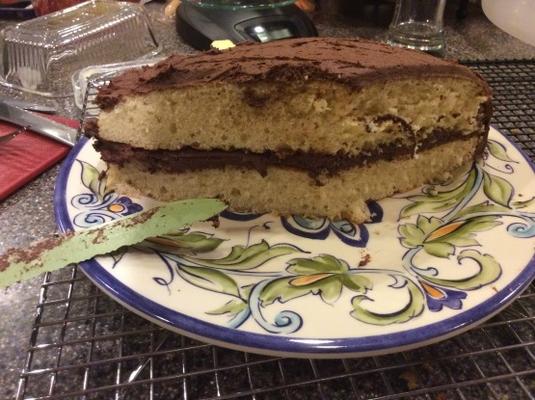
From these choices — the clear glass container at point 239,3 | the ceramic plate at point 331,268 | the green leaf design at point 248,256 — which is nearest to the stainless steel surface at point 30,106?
the ceramic plate at point 331,268

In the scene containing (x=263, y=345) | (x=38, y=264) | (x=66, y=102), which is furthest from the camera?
(x=66, y=102)

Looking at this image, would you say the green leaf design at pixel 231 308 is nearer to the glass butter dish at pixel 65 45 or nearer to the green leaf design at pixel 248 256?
the green leaf design at pixel 248 256

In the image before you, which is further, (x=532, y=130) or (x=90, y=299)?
(x=532, y=130)

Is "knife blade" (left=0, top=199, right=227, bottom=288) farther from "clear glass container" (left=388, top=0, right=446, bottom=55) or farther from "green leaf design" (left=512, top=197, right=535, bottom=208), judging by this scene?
"clear glass container" (left=388, top=0, right=446, bottom=55)

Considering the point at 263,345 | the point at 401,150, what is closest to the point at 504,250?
the point at 401,150

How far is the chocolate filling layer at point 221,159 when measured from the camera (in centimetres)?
96

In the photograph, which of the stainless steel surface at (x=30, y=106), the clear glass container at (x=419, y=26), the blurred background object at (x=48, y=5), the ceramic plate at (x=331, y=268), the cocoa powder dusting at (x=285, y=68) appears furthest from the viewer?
the blurred background object at (x=48, y=5)

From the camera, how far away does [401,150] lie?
3.32 feet

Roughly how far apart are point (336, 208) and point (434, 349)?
0.34 meters

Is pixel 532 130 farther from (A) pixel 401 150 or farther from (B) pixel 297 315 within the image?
(B) pixel 297 315

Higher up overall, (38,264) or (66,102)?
(38,264)

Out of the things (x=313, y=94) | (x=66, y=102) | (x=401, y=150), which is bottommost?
(x=66, y=102)

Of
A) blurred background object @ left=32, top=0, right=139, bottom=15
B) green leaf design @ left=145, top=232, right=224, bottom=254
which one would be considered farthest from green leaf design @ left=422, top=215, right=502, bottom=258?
blurred background object @ left=32, top=0, right=139, bottom=15

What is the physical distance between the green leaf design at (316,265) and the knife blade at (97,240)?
164 millimetres
